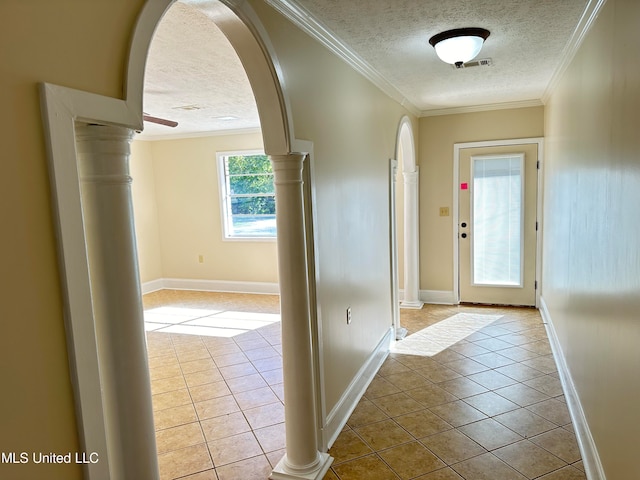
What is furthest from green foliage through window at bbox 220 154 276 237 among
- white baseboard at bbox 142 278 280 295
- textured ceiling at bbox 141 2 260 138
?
textured ceiling at bbox 141 2 260 138

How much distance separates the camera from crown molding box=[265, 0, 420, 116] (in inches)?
82.7

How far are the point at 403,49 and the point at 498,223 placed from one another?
326 centimetres

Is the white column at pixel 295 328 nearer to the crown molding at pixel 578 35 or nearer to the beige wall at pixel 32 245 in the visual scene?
the beige wall at pixel 32 245

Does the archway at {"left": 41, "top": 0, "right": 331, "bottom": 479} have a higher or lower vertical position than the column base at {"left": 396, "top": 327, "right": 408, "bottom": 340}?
higher

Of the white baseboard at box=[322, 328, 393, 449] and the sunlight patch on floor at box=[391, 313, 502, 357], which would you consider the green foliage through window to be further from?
the white baseboard at box=[322, 328, 393, 449]

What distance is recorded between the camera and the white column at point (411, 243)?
5.69m

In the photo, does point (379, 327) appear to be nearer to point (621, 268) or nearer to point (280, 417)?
point (280, 417)

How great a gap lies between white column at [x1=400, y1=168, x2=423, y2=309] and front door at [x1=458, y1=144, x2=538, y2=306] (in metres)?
0.57

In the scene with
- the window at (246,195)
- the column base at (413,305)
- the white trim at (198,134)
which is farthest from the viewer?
the window at (246,195)

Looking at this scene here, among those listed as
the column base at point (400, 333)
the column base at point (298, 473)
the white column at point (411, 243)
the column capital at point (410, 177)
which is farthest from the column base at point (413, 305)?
the column base at point (298, 473)

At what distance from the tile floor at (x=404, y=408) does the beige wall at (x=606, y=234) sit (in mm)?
397

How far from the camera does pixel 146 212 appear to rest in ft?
22.8

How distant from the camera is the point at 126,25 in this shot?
1.17 m

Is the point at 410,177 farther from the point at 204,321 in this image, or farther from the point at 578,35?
the point at 204,321
